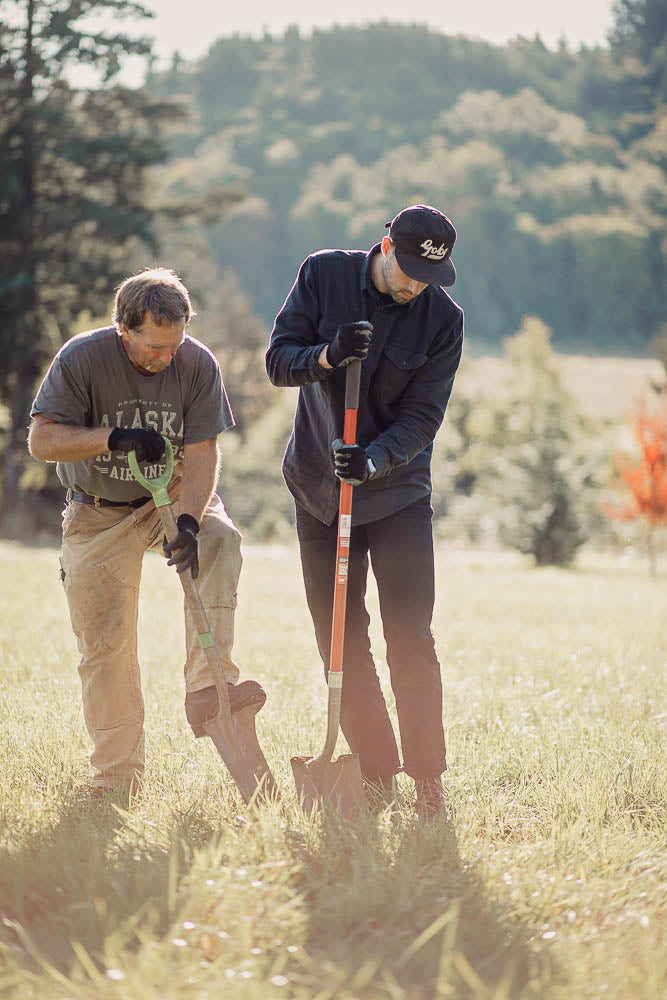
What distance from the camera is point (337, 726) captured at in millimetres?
4441

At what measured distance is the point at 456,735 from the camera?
563cm

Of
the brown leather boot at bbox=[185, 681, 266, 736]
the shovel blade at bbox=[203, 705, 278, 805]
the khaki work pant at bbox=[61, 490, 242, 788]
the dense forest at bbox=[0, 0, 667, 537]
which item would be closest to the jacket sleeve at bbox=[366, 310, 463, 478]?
the khaki work pant at bbox=[61, 490, 242, 788]

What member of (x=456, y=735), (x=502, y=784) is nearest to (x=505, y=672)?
(x=456, y=735)

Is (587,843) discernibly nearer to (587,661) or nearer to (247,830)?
(247,830)

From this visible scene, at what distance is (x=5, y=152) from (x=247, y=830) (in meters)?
26.5

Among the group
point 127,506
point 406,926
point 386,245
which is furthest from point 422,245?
point 406,926

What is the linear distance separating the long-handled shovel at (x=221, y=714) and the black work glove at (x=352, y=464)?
2.52ft

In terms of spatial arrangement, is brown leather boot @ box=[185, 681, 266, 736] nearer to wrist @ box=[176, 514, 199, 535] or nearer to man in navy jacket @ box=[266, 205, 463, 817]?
man in navy jacket @ box=[266, 205, 463, 817]

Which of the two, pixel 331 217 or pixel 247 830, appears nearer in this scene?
pixel 247 830

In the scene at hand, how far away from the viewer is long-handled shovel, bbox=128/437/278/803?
14.5 ft

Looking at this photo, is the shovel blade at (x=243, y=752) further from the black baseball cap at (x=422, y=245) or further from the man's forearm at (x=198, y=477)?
the black baseball cap at (x=422, y=245)

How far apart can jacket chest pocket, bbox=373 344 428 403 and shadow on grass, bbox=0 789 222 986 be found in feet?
6.36

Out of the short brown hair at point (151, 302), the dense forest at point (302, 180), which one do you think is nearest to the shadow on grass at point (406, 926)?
the short brown hair at point (151, 302)

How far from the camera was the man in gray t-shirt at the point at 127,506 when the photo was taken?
14.6ft
